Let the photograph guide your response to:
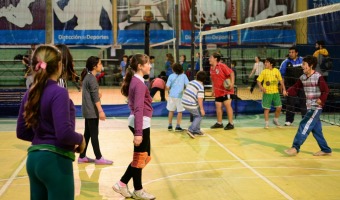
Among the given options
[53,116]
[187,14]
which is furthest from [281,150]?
[187,14]

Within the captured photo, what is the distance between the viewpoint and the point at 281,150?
30.6 feet

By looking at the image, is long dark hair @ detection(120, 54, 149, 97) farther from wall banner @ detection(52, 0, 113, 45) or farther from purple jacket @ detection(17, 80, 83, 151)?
wall banner @ detection(52, 0, 113, 45)

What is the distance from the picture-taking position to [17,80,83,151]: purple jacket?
11.0 feet

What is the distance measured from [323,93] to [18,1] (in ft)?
52.6

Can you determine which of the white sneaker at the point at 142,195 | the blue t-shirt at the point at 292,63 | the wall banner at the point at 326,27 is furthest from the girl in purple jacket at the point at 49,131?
the wall banner at the point at 326,27

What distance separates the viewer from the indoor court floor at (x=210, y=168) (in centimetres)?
653

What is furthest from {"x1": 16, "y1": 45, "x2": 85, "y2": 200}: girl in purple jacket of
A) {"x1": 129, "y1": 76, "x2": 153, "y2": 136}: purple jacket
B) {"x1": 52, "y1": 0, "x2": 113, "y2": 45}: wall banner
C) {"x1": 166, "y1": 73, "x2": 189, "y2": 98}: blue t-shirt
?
{"x1": 52, "y1": 0, "x2": 113, "y2": 45}: wall banner

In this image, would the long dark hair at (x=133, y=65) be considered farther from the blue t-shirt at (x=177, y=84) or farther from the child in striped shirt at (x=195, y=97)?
the blue t-shirt at (x=177, y=84)

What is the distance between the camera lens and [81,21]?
22.4 m

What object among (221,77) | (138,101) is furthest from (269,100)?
(138,101)

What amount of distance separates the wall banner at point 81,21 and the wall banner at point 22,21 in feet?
2.20

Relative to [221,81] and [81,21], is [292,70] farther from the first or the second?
[81,21]

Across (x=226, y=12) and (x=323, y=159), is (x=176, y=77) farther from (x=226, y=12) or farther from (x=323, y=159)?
(x=226, y=12)

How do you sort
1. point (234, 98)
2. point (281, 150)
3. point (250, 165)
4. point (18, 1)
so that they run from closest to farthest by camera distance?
point (250, 165), point (281, 150), point (234, 98), point (18, 1)
